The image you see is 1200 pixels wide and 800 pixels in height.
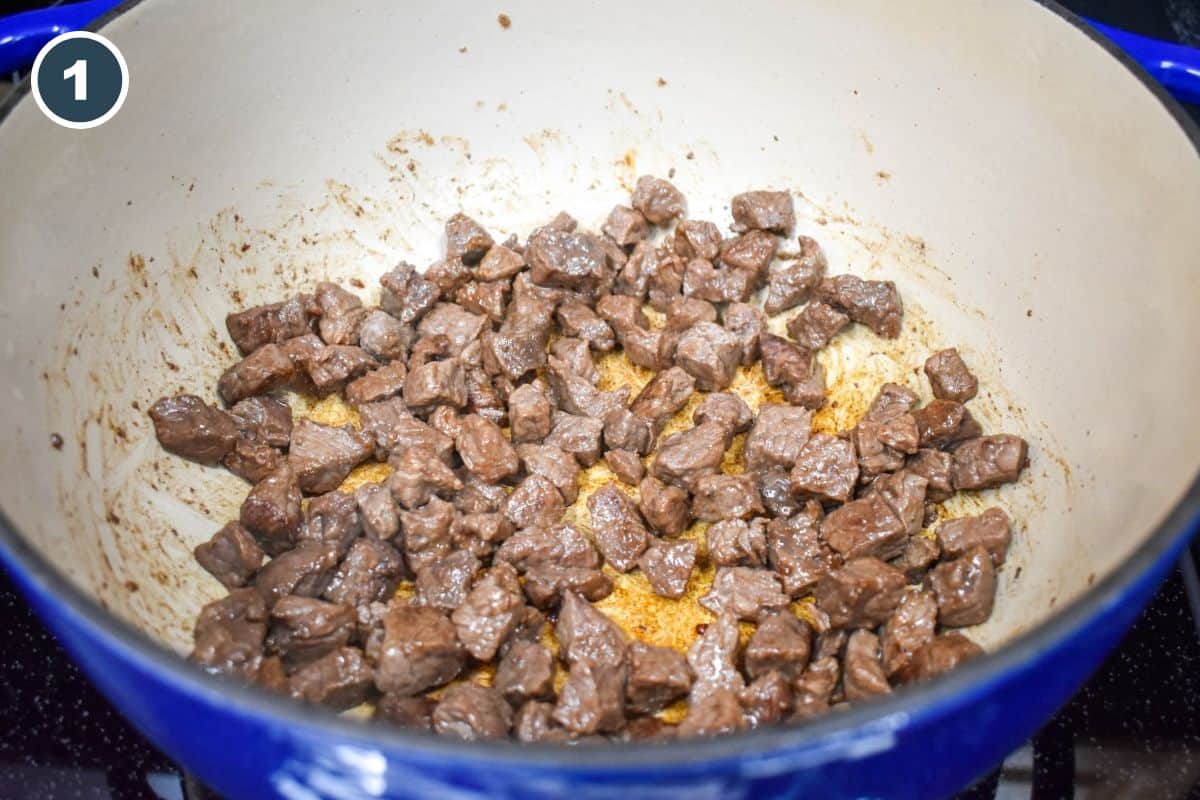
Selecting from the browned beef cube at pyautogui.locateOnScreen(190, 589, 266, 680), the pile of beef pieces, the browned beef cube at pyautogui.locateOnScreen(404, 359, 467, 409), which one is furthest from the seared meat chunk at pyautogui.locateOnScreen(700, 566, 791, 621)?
the browned beef cube at pyautogui.locateOnScreen(190, 589, 266, 680)

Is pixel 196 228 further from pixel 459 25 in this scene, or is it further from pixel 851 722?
pixel 851 722

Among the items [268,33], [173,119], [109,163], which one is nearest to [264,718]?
[109,163]

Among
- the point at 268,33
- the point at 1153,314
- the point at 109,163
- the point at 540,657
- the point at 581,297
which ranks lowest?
the point at 540,657

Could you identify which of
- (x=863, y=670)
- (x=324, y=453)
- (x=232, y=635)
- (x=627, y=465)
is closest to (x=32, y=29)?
(x=324, y=453)

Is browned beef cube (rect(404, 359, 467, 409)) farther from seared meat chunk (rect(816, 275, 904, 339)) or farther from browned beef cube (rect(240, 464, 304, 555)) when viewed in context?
seared meat chunk (rect(816, 275, 904, 339))

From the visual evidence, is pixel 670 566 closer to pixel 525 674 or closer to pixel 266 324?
pixel 525 674

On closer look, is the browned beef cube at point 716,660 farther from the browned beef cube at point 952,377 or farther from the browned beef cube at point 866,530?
the browned beef cube at point 952,377
